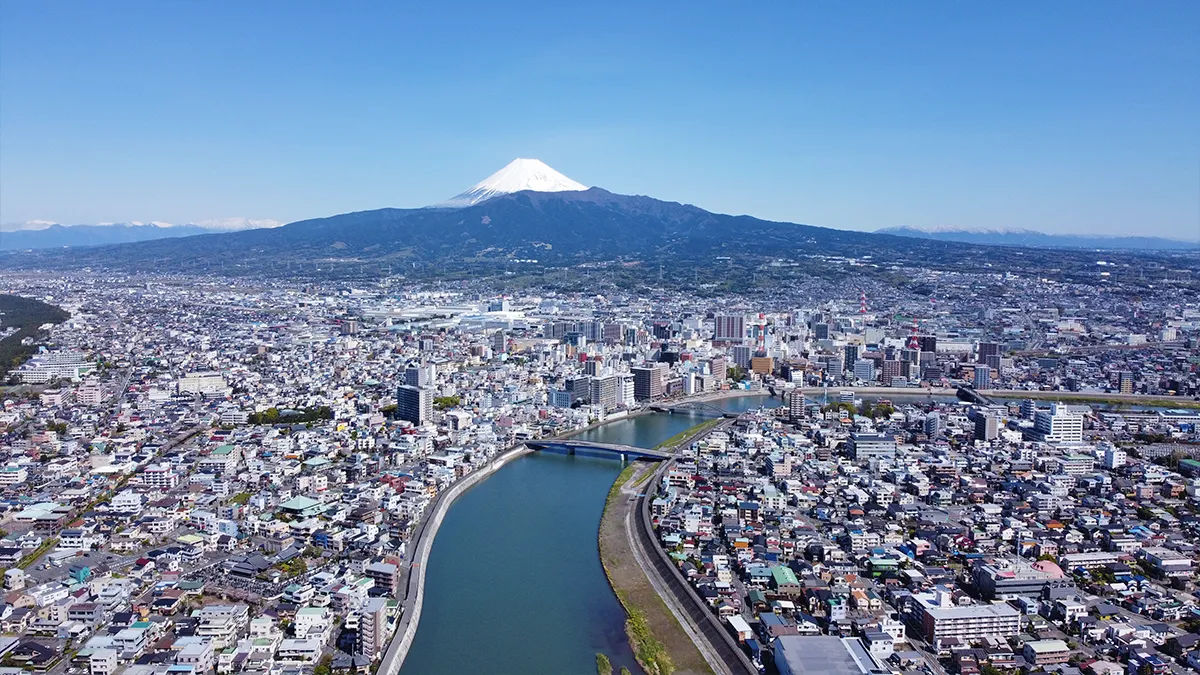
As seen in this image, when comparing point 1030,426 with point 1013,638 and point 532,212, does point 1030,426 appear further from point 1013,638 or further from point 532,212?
point 532,212

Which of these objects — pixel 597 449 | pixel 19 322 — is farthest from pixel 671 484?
pixel 19 322

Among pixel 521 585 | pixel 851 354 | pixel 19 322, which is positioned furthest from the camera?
pixel 19 322

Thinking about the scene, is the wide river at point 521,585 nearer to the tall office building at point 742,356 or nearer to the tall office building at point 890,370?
the tall office building at point 742,356

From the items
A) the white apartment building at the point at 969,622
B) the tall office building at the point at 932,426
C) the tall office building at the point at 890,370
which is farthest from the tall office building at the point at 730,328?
the white apartment building at the point at 969,622

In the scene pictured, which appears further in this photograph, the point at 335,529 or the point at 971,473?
the point at 971,473

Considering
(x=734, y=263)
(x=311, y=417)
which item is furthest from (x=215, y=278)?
(x=311, y=417)

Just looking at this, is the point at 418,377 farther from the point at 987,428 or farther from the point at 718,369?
the point at 987,428
